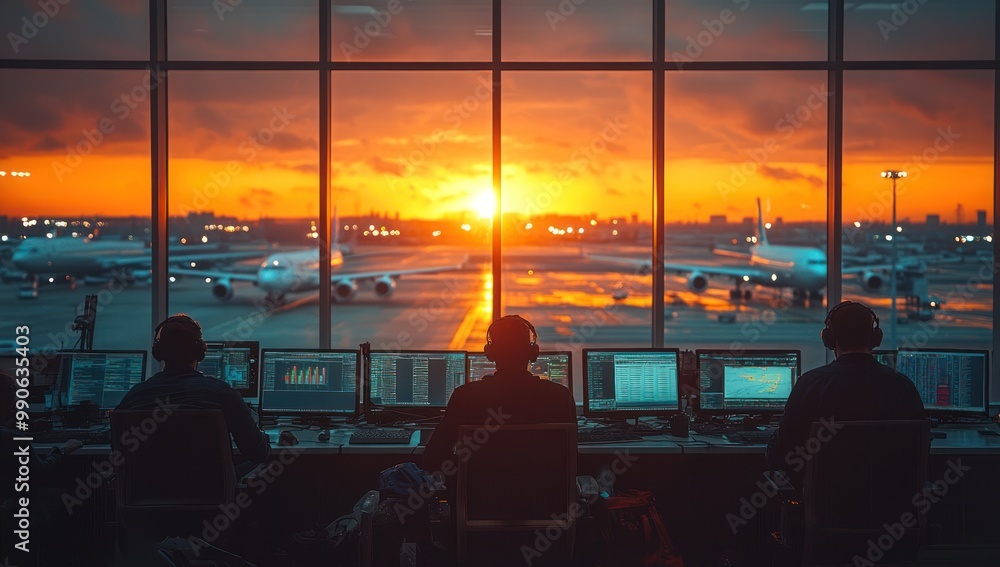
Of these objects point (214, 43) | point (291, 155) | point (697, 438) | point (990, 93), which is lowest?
point (697, 438)

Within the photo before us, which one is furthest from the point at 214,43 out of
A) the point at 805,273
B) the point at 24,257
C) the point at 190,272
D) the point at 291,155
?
the point at 291,155

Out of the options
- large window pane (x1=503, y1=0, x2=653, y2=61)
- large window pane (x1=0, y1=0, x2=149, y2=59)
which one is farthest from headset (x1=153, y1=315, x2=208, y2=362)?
large window pane (x1=503, y1=0, x2=653, y2=61)

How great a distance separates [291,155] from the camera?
48344 millimetres

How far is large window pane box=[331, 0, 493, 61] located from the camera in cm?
472

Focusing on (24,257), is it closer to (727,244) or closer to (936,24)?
(936,24)

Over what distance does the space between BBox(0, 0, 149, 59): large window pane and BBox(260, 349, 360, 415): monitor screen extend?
7.42 feet

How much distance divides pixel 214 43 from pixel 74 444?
9.20 feet

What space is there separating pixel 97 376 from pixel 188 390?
1611 millimetres

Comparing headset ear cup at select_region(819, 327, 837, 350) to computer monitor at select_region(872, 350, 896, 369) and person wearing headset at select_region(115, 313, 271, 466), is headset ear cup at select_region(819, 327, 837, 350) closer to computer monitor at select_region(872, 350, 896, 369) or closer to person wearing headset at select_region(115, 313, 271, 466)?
computer monitor at select_region(872, 350, 896, 369)

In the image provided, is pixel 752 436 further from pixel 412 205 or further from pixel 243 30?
pixel 412 205

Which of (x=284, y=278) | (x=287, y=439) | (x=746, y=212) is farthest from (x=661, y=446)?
(x=746, y=212)

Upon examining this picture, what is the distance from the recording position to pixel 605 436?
12.0 feet

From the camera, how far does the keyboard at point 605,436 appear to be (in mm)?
3611

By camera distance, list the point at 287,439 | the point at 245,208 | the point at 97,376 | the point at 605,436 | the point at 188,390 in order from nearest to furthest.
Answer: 1. the point at 188,390
2. the point at 287,439
3. the point at 605,436
4. the point at 97,376
5. the point at 245,208
